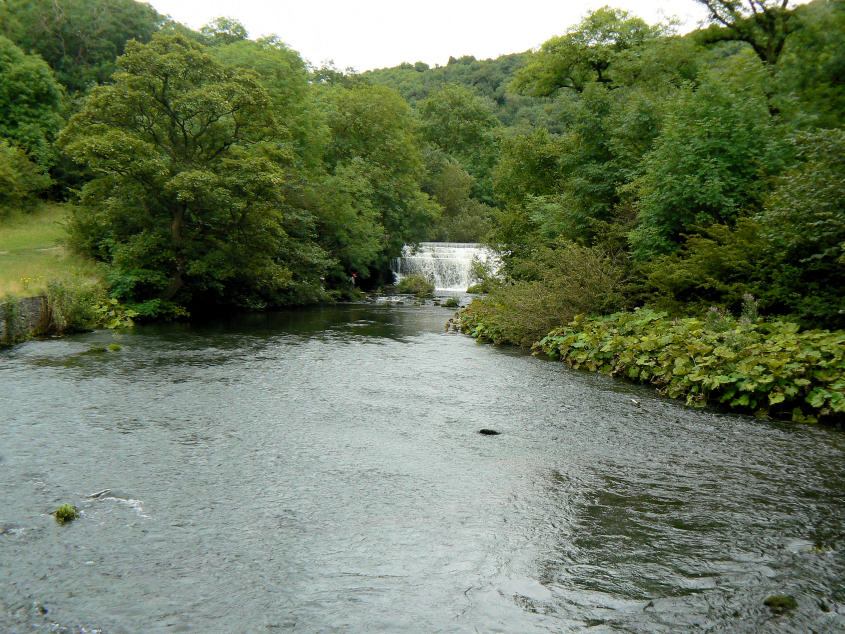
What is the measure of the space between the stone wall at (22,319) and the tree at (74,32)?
31844 mm

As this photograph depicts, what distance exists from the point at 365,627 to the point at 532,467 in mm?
3683

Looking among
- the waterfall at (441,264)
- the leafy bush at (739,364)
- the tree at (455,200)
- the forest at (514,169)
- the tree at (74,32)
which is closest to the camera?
the leafy bush at (739,364)

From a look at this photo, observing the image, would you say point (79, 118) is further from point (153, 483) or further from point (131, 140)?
point (153, 483)

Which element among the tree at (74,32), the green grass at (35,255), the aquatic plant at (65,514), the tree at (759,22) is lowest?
the aquatic plant at (65,514)

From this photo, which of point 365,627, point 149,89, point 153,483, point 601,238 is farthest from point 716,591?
point 149,89

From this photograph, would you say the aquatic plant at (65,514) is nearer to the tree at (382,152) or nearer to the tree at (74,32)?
the tree at (382,152)

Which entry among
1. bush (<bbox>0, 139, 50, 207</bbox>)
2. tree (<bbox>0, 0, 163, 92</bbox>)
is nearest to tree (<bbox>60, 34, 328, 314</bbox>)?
bush (<bbox>0, 139, 50, 207</bbox>)

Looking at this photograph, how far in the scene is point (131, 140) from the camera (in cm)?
2022

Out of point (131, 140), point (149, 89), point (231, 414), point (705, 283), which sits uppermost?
point (149, 89)

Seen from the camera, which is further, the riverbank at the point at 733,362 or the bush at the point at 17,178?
the bush at the point at 17,178

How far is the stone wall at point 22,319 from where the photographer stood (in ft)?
50.0

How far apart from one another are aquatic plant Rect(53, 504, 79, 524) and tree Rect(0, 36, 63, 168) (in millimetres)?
34921

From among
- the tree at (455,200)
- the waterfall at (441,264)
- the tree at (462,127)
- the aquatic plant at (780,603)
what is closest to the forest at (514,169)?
the waterfall at (441,264)

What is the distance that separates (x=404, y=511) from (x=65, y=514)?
10.2ft
